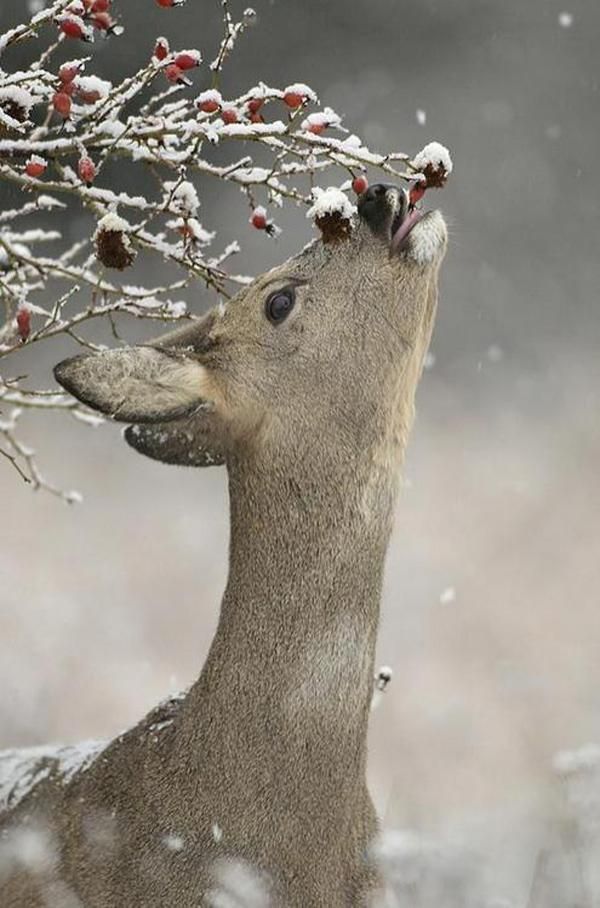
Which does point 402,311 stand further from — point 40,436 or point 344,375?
point 40,436

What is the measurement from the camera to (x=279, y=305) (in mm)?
4551

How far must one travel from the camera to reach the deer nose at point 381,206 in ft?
14.9

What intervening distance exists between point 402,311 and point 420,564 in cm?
879

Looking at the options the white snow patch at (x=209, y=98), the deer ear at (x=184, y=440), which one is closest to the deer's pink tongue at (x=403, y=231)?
the deer ear at (x=184, y=440)

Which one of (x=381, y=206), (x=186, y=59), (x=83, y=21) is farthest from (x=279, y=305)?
(x=83, y=21)

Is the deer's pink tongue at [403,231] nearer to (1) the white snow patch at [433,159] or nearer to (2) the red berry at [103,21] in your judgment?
(1) the white snow patch at [433,159]

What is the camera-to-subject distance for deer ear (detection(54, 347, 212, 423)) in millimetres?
4098

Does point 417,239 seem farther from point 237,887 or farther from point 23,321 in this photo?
point 237,887

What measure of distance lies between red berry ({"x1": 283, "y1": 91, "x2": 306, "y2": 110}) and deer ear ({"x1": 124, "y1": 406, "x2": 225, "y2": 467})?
0.91 meters

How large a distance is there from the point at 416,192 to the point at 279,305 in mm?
534

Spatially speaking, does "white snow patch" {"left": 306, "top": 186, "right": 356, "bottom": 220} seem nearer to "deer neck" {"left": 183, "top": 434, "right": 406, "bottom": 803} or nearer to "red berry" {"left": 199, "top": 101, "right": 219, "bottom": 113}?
"red berry" {"left": 199, "top": 101, "right": 219, "bottom": 113}

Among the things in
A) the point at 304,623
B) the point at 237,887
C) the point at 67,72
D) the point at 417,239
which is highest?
the point at 417,239

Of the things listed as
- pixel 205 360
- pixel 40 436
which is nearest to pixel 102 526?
pixel 40 436

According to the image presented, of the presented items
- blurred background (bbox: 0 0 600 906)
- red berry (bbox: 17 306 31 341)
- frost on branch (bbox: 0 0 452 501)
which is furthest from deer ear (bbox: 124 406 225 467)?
blurred background (bbox: 0 0 600 906)
